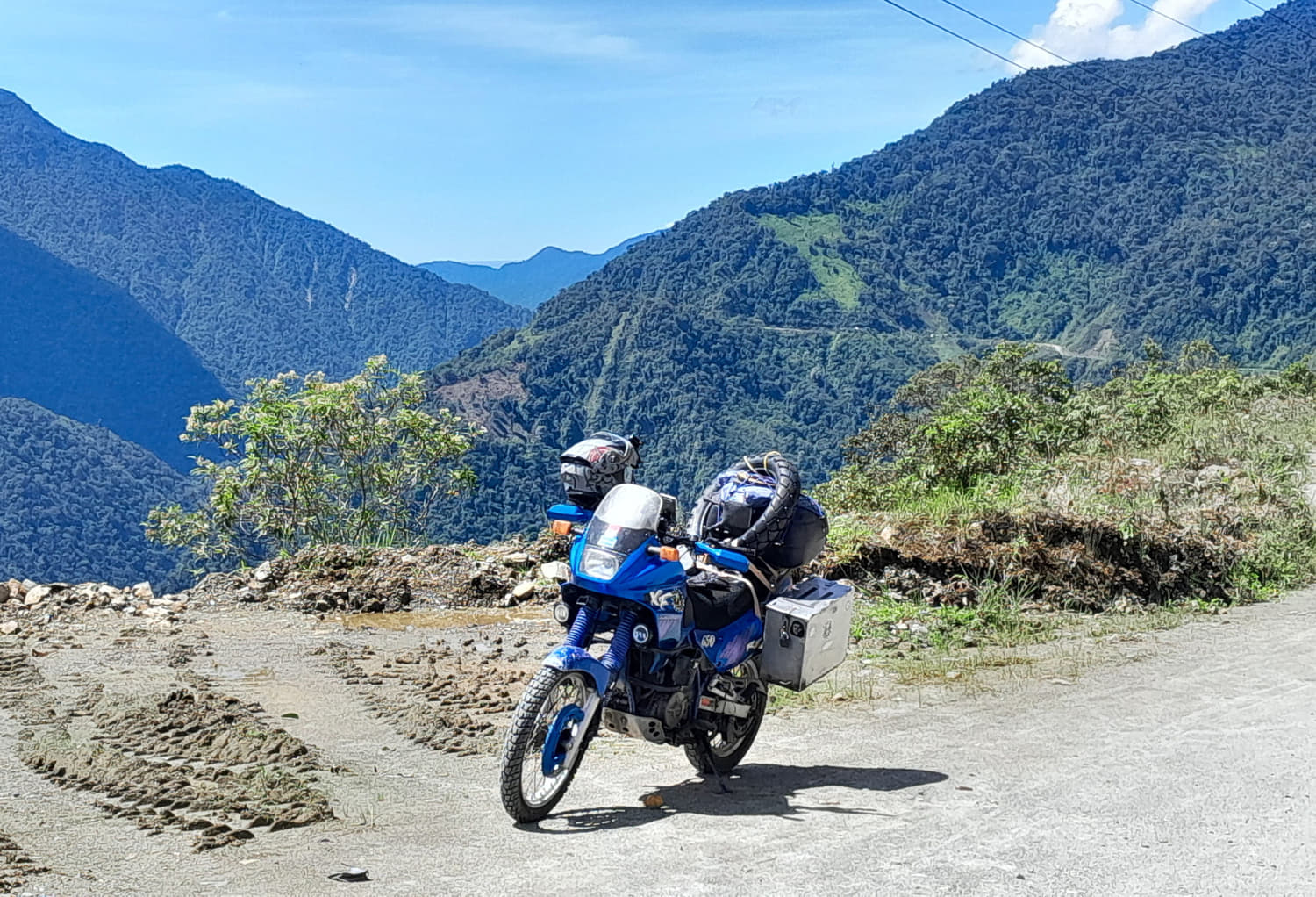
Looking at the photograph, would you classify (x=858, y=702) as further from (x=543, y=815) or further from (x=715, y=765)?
(x=543, y=815)

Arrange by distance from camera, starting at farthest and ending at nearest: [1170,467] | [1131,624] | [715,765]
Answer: [1170,467]
[1131,624]
[715,765]

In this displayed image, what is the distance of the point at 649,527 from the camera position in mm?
4691

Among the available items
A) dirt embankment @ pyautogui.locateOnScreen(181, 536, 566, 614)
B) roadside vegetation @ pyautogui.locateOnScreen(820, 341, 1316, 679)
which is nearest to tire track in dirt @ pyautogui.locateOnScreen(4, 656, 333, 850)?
dirt embankment @ pyautogui.locateOnScreen(181, 536, 566, 614)

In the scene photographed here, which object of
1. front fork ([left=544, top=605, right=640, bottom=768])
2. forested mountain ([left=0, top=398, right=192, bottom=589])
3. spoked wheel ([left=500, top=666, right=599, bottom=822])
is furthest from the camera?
forested mountain ([left=0, top=398, right=192, bottom=589])

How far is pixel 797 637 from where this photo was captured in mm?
5367

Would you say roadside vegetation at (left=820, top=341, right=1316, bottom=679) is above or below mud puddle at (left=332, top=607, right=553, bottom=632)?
above

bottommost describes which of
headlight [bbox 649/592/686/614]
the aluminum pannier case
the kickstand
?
the kickstand

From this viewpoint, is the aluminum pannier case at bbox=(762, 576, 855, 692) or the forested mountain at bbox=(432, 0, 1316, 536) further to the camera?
the forested mountain at bbox=(432, 0, 1316, 536)

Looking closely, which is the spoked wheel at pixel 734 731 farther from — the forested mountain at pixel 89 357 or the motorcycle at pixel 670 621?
the forested mountain at pixel 89 357

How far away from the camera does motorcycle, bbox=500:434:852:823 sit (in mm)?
4617

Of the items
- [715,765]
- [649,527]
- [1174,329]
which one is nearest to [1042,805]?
[715,765]

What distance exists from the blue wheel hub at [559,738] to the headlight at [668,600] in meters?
0.50

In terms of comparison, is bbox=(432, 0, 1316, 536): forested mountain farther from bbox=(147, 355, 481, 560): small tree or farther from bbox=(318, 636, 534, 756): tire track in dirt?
bbox=(318, 636, 534, 756): tire track in dirt

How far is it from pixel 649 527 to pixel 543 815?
1155mm
